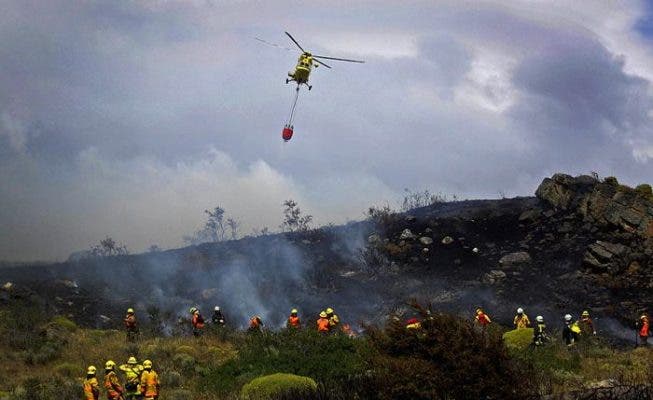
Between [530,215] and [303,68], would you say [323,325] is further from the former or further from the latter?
[530,215]

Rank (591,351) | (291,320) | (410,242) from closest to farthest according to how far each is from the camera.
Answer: (591,351) → (291,320) → (410,242)

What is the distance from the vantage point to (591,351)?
75.2 feet

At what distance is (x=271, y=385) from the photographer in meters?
17.3

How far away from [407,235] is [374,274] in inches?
184

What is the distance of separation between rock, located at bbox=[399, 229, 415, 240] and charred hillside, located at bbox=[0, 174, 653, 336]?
11cm

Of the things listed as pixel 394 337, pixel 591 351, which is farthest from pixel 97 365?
pixel 591 351

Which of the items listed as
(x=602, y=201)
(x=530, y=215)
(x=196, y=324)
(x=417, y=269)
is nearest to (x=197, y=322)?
(x=196, y=324)

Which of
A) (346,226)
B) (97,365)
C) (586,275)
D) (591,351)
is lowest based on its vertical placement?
(97,365)

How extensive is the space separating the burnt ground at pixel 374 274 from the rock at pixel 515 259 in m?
0.11

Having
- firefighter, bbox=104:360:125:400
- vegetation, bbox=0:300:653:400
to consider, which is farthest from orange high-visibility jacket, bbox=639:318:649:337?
firefighter, bbox=104:360:125:400

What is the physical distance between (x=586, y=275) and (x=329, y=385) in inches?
1049

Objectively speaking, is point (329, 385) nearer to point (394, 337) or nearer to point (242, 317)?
point (394, 337)

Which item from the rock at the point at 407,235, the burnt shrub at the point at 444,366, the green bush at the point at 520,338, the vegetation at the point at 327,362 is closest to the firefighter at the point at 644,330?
the vegetation at the point at 327,362

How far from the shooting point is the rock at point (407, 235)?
149 ft
